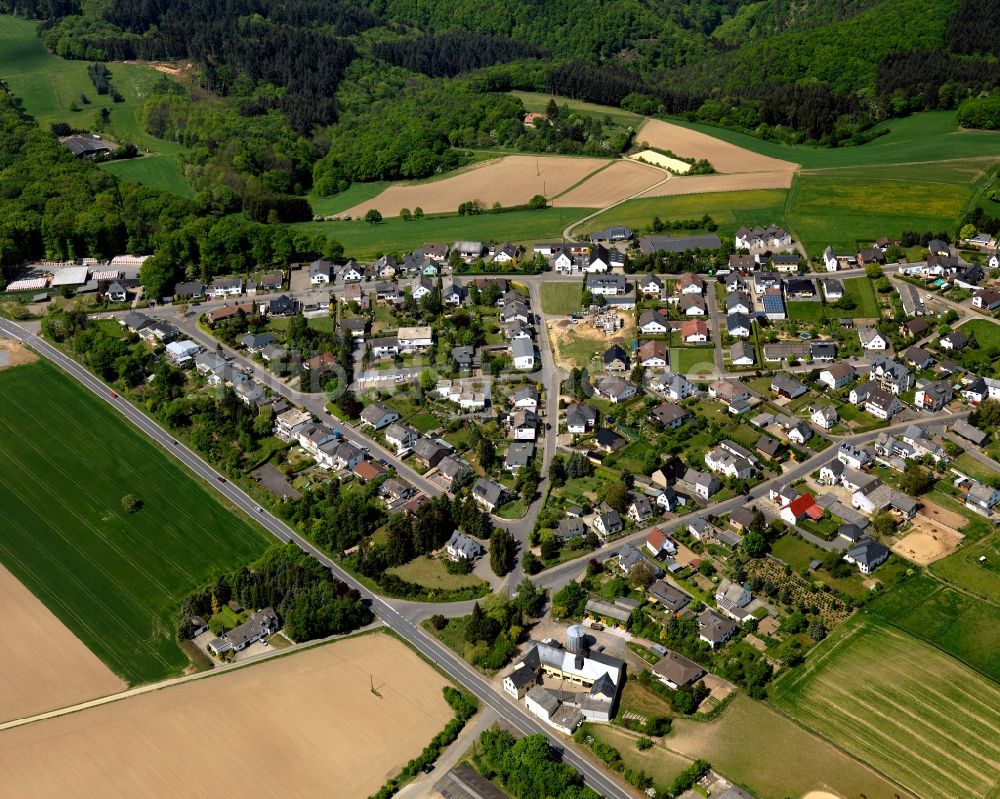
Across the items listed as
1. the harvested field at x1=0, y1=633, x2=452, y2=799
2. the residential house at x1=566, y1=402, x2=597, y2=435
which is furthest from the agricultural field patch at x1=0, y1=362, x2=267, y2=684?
the residential house at x1=566, y1=402, x2=597, y2=435

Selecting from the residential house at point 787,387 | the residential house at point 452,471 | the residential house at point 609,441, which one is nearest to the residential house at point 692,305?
the residential house at point 787,387

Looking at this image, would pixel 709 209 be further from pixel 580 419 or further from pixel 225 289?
pixel 225 289

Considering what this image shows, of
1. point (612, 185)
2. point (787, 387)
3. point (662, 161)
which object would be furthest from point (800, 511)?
point (662, 161)

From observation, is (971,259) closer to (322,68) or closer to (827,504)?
(827,504)

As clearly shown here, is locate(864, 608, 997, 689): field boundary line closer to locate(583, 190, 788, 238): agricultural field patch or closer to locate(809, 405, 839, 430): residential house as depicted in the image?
locate(809, 405, 839, 430): residential house

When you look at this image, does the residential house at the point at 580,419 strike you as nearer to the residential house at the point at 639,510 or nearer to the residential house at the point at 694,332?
the residential house at the point at 639,510

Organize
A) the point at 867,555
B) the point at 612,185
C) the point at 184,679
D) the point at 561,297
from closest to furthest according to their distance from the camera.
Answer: the point at 184,679
the point at 867,555
the point at 561,297
the point at 612,185
